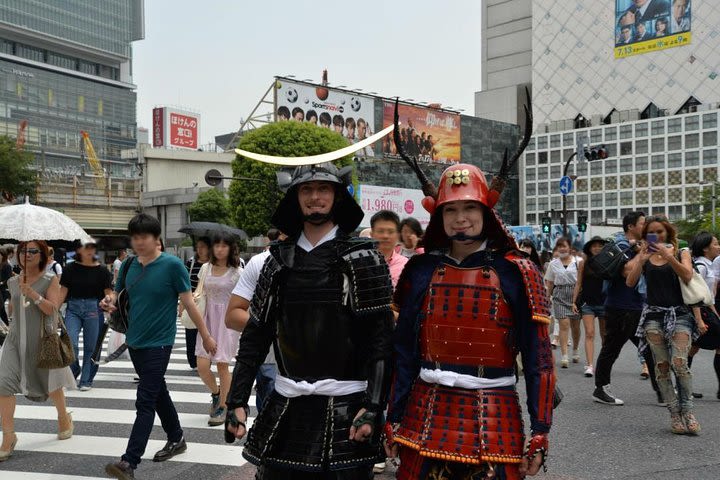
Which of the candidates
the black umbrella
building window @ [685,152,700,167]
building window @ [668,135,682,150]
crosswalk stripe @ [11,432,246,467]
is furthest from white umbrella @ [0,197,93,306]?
building window @ [668,135,682,150]

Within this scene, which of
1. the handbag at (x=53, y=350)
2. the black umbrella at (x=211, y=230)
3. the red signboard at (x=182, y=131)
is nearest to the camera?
the handbag at (x=53, y=350)

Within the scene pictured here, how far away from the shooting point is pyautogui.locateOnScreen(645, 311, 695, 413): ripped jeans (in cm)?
630

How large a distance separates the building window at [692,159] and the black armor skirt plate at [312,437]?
8485 cm

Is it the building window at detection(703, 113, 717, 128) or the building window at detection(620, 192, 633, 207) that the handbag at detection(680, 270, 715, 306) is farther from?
the building window at detection(620, 192, 633, 207)

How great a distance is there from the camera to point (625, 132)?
282 feet

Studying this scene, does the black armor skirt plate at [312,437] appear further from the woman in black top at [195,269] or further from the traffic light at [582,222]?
the traffic light at [582,222]

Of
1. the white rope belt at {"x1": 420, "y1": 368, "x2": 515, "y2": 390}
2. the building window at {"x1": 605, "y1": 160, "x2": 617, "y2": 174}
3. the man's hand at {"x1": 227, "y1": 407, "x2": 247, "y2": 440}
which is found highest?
the building window at {"x1": 605, "y1": 160, "x2": 617, "y2": 174}

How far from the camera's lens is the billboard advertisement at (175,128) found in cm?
9500

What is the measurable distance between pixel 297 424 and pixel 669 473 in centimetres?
345

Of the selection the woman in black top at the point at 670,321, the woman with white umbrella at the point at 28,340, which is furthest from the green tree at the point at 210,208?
the woman in black top at the point at 670,321

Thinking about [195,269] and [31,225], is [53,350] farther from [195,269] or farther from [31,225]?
[195,269]

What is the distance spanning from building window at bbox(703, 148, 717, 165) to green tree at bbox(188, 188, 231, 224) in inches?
2074

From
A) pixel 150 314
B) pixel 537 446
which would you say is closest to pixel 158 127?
pixel 150 314

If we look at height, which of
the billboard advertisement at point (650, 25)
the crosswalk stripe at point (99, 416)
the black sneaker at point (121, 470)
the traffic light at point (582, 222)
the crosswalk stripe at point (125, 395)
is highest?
the billboard advertisement at point (650, 25)
